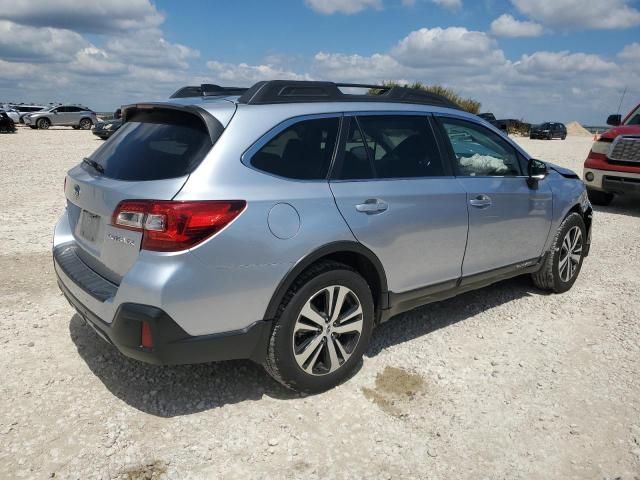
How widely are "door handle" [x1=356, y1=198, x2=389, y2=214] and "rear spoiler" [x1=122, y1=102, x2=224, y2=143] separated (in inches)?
37.4

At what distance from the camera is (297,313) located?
3020 mm

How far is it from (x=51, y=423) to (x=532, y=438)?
2.67 m

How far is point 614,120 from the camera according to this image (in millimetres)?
9727

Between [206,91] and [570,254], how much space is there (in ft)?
12.3

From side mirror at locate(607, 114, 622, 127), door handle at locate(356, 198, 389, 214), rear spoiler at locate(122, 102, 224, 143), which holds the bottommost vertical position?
door handle at locate(356, 198, 389, 214)

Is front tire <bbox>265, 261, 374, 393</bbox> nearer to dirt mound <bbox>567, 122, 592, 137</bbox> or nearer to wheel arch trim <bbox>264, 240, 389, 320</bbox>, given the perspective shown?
wheel arch trim <bbox>264, 240, 389, 320</bbox>

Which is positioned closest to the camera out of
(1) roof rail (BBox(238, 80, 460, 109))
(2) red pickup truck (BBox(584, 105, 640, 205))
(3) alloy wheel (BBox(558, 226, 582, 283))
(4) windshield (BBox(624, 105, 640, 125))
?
(1) roof rail (BBox(238, 80, 460, 109))

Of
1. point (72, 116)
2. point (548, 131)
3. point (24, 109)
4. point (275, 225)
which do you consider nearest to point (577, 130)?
point (548, 131)

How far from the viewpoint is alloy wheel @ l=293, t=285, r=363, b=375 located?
3.12m

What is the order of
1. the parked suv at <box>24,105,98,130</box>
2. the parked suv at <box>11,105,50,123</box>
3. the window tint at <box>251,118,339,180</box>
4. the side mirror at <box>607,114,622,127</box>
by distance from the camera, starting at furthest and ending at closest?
the parked suv at <box>11,105,50,123</box>
the parked suv at <box>24,105,98,130</box>
the side mirror at <box>607,114,622,127</box>
the window tint at <box>251,118,339,180</box>

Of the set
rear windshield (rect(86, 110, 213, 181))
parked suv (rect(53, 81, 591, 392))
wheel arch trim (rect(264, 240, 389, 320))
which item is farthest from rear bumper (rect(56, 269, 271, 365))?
rear windshield (rect(86, 110, 213, 181))

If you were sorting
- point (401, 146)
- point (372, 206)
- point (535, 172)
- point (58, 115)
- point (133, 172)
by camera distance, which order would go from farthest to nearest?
point (58, 115)
point (535, 172)
point (401, 146)
point (372, 206)
point (133, 172)

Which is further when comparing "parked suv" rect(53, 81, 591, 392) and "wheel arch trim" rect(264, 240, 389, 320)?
"wheel arch trim" rect(264, 240, 389, 320)

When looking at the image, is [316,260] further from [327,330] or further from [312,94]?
[312,94]
